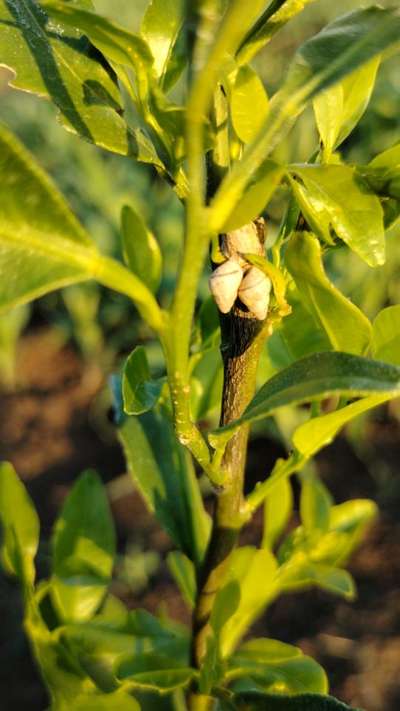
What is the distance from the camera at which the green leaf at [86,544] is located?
86 centimetres

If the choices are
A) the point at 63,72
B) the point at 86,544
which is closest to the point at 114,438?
the point at 86,544

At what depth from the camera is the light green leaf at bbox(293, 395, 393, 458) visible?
552mm

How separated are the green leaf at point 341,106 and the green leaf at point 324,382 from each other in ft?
0.46

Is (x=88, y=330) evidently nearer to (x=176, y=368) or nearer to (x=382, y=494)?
(x=382, y=494)

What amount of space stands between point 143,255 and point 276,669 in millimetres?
357

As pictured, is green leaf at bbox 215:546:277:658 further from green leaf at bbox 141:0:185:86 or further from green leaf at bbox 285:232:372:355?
green leaf at bbox 141:0:185:86

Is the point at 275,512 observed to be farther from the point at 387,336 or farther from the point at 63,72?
the point at 63,72

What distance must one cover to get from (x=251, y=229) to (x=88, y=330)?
198 centimetres

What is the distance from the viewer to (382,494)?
2008 millimetres

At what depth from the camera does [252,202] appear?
42 centimetres

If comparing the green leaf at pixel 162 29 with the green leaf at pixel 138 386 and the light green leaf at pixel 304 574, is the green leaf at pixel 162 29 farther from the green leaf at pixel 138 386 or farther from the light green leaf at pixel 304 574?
the light green leaf at pixel 304 574

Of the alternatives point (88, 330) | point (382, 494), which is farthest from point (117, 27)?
point (88, 330)

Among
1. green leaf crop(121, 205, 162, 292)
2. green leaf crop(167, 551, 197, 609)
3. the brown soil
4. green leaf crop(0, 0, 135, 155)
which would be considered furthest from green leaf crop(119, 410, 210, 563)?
the brown soil

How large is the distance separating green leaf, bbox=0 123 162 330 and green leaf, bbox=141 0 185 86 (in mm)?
153
